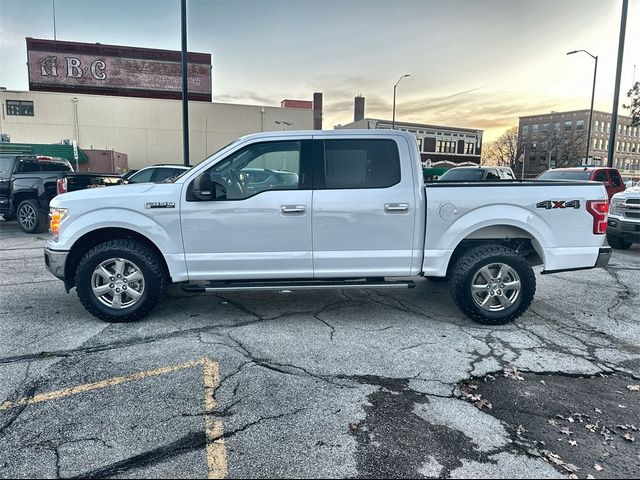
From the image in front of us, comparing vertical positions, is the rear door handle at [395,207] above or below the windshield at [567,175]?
below

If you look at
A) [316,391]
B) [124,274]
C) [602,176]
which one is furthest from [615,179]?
[124,274]

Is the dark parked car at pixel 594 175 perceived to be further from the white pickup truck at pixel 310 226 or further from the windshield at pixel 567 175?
the white pickup truck at pixel 310 226

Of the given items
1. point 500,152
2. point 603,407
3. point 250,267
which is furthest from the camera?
point 500,152

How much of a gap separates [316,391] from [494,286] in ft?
8.43

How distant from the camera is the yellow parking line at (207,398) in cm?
256

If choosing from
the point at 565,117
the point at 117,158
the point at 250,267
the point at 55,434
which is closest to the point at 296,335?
the point at 250,267

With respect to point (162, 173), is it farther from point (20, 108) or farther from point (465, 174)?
point (20, 108)

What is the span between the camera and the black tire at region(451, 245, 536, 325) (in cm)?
482

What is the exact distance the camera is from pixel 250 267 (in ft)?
15.6

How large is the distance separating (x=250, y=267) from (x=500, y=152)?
314 feet

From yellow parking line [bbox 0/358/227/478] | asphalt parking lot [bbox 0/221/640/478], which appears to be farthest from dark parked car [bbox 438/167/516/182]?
yellow parking line [bbox 0/358/227/478]

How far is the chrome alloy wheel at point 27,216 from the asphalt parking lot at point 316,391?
22.4 ft

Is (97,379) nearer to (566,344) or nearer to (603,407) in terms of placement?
(603,407)

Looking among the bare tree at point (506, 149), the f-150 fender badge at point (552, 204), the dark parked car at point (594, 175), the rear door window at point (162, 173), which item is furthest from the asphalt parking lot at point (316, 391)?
the bare tree at point (506, 149)
